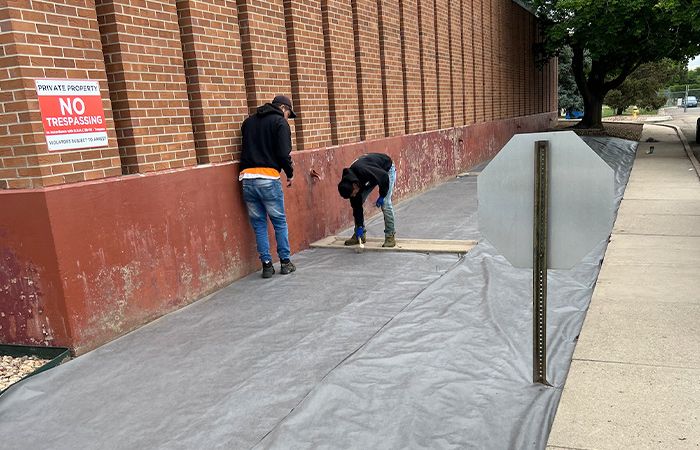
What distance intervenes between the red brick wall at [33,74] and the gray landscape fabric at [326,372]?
54.0 inches

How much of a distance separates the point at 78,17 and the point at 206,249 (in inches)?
88.6

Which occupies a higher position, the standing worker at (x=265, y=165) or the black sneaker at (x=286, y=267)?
the standing worker at (x=265, y=165)

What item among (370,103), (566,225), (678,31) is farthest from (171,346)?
(678,31)

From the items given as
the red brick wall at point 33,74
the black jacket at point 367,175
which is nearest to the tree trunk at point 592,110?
the black jacket at point 367,175

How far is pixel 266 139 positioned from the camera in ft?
19.3

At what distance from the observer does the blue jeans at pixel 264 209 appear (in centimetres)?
589

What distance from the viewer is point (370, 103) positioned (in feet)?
31.1

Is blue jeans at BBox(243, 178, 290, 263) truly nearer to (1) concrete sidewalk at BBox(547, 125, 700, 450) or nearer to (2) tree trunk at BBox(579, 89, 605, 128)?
(1) concrete sidewalk at BBox(547, 125, 700, 450)

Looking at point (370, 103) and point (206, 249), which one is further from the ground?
point (370, 103)

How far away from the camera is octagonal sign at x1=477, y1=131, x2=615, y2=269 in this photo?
3113 mm

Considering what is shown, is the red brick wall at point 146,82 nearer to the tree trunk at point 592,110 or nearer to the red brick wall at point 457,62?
the red brick wall at point 457,62

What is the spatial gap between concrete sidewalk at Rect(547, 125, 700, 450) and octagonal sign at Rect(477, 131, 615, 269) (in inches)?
31.9

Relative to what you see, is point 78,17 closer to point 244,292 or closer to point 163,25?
point 163,25

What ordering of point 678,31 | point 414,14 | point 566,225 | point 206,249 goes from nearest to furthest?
point 566,225, point 206,249, point 414,14, point 678,31
